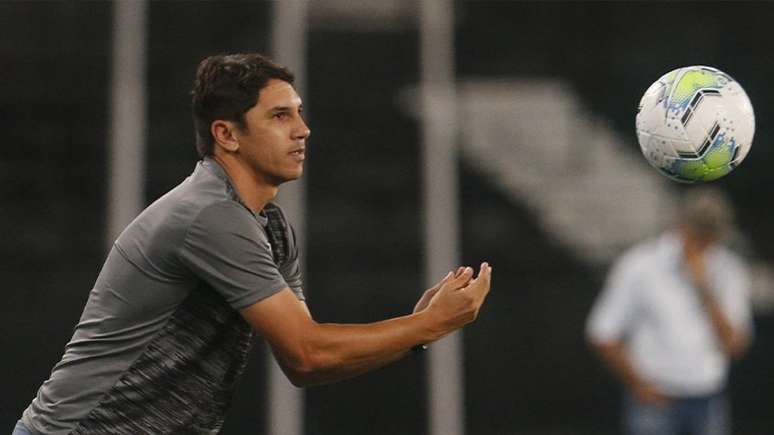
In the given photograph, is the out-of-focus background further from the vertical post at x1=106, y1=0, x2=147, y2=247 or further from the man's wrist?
the man's wrist

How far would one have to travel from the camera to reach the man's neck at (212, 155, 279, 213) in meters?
4.30

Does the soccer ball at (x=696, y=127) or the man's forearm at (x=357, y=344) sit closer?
the man's forearm at (x=357, y=344)

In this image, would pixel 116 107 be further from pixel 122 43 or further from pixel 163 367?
pixel 163 367

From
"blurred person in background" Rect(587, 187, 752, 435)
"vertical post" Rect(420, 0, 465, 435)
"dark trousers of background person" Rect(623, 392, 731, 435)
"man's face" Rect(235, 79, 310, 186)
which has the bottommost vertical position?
"dark trousers of background person" Rect(623, 392, 731, 435)

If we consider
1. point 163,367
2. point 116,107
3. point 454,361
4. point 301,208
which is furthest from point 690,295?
point 163,367

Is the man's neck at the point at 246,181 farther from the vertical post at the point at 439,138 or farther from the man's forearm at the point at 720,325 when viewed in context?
the vertical post at the point at 439,138

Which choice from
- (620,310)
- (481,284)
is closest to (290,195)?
(620,310)

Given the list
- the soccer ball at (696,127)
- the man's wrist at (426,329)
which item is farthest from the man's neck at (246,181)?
the soccer ball at (696,127)

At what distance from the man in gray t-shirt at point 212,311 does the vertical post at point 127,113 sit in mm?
5413

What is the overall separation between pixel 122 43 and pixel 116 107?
1.40 feet

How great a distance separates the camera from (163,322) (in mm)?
4180

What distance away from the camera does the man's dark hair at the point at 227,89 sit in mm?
4309

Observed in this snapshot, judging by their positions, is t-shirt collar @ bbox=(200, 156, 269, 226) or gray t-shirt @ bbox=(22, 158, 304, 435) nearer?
gray t-shirt @ bbox=(22, 158, 304, 435)

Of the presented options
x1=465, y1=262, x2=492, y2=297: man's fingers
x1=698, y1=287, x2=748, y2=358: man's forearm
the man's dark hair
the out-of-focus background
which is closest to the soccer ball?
x1=465, y1=262, x2=492, y2=297: man's fingers
